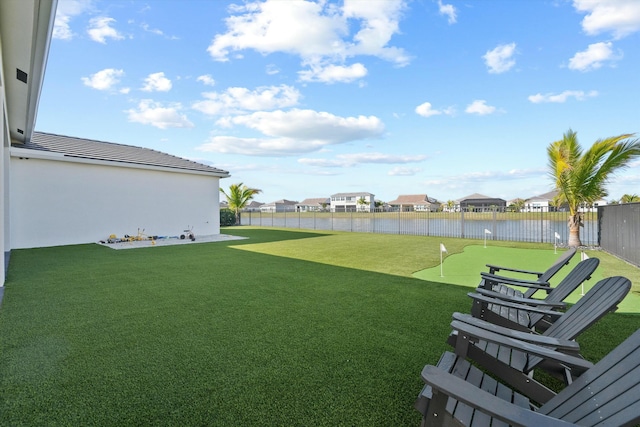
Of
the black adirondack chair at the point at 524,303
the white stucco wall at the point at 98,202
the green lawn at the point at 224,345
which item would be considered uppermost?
the white stucco wall at the point at 98,202

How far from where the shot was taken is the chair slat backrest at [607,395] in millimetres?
1166

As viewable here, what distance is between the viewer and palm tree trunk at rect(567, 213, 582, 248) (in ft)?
33.9

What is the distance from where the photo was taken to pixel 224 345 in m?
3.18

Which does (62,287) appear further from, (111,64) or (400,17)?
(400,17)

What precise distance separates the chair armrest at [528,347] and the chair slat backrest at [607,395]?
92 mm

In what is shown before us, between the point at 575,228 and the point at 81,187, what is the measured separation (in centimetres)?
1787

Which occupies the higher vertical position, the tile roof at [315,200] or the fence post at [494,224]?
the tile roof at [315,200]

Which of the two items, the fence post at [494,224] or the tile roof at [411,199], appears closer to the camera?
the fence post at [494,224]

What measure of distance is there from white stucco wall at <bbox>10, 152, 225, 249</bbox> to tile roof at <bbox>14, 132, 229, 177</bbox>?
392mm

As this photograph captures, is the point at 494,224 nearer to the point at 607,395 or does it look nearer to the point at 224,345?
the point at 224,345

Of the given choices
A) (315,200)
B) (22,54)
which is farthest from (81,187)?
(315,200)

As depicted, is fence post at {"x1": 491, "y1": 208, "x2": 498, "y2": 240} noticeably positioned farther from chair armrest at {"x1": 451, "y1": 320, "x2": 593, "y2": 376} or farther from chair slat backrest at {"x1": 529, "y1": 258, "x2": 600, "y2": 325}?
chair armrest at {"x1": 451, "y1": 320, "x2": 593, "y2": 376}

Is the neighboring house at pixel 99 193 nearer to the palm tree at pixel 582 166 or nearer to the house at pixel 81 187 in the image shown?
the house at pixel 81 187

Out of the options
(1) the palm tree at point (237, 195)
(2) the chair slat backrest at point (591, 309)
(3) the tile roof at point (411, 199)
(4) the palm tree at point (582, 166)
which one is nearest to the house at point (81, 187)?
(2) the chair slat backrest at point (591, 309)
